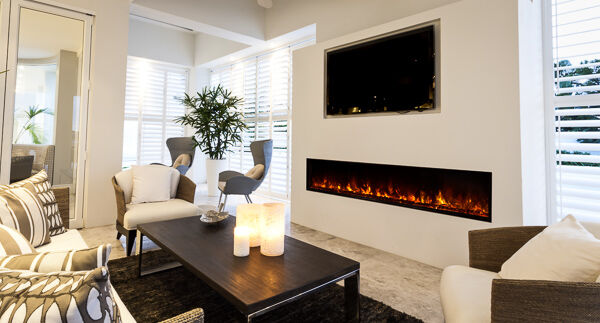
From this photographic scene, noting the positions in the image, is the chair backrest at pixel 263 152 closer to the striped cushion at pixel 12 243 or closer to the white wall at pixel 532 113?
the white wall at pixel 532 113

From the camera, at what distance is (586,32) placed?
239cm

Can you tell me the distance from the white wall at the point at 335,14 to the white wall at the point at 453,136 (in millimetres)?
497

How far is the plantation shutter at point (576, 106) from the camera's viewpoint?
93.0 inches

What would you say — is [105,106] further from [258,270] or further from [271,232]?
[258,270]

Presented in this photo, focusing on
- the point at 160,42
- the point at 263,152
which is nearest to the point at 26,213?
the point at 263,152

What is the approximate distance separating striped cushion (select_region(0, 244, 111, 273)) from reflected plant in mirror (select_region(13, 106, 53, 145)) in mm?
3487

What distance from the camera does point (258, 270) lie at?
151 centimetres

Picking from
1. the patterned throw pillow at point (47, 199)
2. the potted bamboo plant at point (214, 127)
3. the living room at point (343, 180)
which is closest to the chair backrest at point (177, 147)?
the potted bamboo plant at point (214, 127)

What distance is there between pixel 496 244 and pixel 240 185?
3234mm

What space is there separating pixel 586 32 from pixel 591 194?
127cm

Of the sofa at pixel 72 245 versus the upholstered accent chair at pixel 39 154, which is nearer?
the sofa at pixel 72 245

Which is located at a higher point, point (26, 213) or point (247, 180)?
point (247, 180)

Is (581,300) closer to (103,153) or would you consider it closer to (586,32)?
(586,32)

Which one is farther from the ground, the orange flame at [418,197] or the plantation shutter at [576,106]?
the plantation shutter at [576,106]
